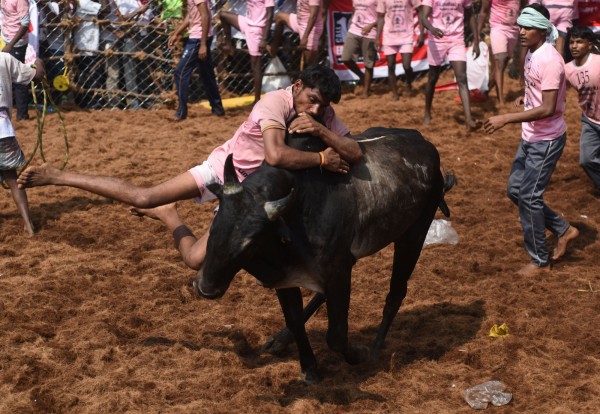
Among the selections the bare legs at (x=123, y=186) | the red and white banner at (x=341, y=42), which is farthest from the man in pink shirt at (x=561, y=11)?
the bare legs at (x=123, y=186)

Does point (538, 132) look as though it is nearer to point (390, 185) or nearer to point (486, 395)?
point (390, 185)

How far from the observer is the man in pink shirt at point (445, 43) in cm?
1145

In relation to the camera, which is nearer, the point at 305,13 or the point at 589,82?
the point at 589,82

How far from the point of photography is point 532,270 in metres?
7.21

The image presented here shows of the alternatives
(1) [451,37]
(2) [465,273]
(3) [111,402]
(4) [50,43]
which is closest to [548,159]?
(2) [465,273]

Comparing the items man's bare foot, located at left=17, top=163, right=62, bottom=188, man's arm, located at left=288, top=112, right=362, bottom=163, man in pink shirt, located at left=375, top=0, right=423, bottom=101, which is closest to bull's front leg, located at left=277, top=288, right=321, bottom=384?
man's arm, located at left=288, top=112, right=362, bottom=163

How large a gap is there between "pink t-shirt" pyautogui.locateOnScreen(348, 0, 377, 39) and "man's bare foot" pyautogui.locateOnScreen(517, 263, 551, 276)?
22.3 ft

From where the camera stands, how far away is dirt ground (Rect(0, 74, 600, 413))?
16.9 ft

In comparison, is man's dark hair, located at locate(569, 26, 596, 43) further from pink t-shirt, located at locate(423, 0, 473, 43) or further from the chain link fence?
the chain link fence

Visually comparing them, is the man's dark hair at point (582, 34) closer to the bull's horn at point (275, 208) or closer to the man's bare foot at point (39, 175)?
the bull's horn at point (275, 208)

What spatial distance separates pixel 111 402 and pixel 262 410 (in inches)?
33.6

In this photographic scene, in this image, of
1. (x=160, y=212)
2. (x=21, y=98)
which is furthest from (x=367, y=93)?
(x=160, y=212)

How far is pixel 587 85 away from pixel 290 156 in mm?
3995

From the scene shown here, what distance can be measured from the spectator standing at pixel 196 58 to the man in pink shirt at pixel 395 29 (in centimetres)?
258
